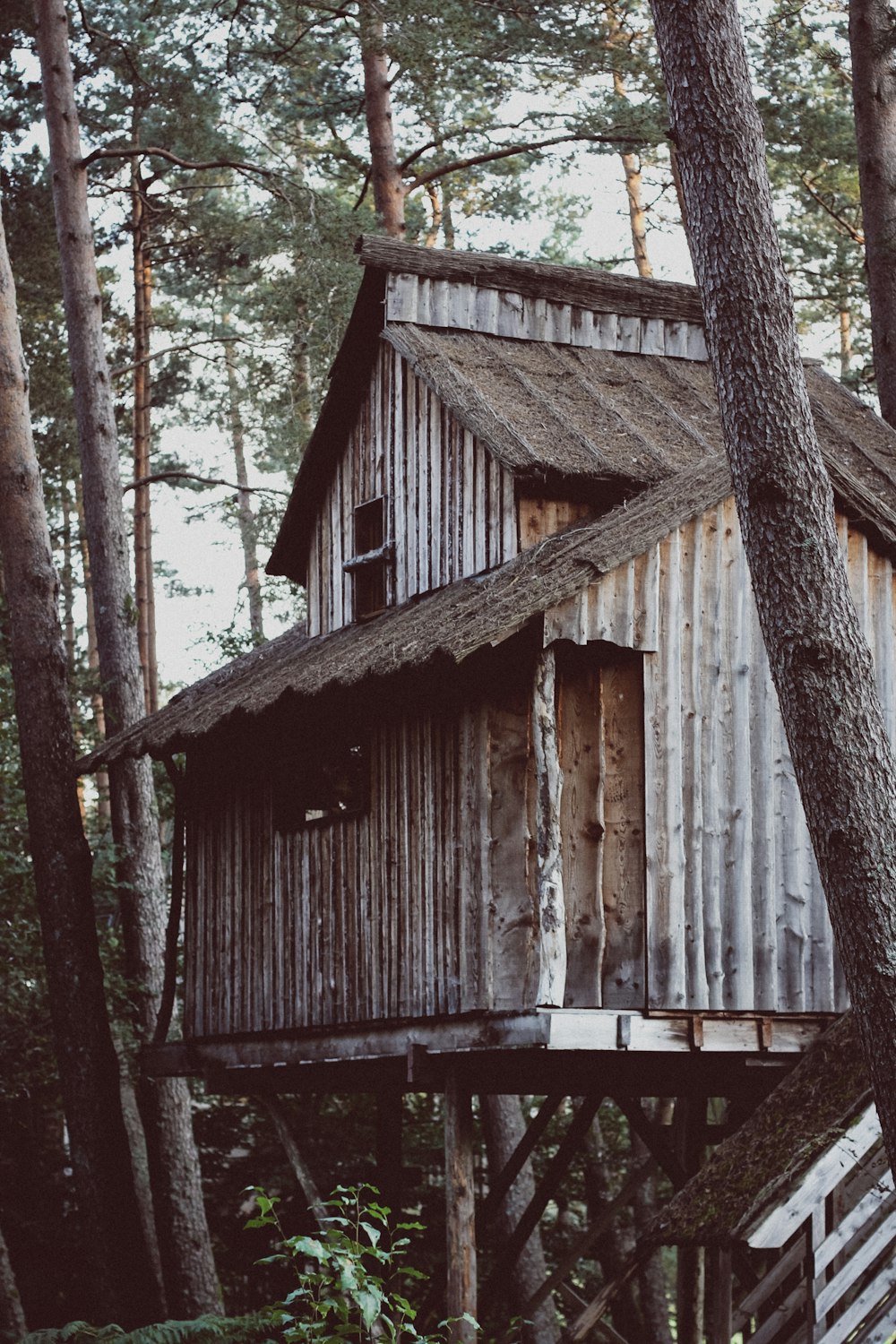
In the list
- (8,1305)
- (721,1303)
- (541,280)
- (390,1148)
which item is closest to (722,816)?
(721,1303)

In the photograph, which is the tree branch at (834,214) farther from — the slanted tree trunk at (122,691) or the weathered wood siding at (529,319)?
the slanted tree trunk at (122,691)

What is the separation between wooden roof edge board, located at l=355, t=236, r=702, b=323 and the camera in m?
14.4

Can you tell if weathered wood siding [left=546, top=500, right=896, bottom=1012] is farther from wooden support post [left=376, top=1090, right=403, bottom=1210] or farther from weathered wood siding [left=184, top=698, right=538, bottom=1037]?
wooden support post [left=376, top=1090, right=403, bottom=1210]

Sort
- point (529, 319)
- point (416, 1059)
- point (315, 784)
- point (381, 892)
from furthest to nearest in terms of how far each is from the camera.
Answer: point (529, 319), point (315, 784), point (381, 892), point (416, 1059)

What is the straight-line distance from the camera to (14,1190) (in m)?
19.8

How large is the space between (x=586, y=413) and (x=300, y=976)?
508cm

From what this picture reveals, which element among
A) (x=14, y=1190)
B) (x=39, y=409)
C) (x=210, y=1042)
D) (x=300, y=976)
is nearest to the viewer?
(x=300, y=976)

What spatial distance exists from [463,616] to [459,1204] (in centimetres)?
408

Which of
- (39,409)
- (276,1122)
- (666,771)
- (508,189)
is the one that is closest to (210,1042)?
(276,1122)

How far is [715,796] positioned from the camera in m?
11.4

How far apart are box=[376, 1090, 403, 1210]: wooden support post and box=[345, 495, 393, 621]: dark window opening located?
428cm

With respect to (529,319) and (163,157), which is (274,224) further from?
(529,319)

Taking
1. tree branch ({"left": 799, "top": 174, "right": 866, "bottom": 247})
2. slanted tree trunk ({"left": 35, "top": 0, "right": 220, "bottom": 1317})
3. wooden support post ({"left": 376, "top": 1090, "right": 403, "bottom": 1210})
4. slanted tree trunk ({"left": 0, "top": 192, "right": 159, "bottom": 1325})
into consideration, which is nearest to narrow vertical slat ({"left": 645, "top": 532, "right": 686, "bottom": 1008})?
wooden support post ({"left": 376, "top": 1090, "right": 403, "bottom": 1210})

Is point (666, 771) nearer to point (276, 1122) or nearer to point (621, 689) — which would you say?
point (621, 689)
